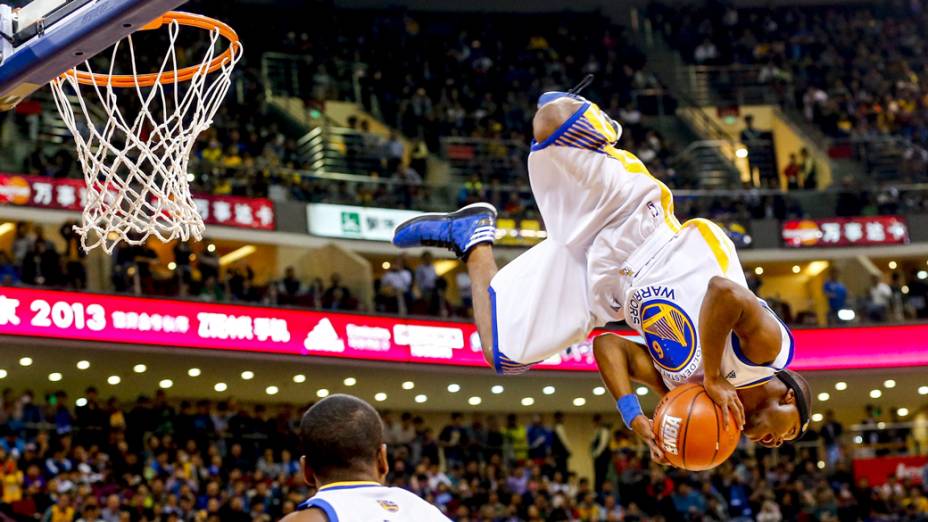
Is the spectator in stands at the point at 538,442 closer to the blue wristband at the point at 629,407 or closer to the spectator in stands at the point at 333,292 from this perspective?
the spectator in stands at the point at 333,292

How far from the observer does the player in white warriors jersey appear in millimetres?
3793

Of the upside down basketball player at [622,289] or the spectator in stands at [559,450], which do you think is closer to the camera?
the upside down basketball player at [622,289]

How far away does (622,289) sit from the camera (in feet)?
19.5

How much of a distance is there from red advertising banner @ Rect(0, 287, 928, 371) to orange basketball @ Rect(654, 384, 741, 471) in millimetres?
9886

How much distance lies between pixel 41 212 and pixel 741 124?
14398 millimetres

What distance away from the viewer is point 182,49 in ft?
69.4

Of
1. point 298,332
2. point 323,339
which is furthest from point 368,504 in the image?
point 323,339

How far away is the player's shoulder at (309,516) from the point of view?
11.8 feet

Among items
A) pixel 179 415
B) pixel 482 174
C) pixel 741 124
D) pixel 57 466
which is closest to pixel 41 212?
pixel 179 415

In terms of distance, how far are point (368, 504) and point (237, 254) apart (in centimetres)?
1793

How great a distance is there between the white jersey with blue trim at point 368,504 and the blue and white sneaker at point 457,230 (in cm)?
271

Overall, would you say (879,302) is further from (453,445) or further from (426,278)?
(453,445)

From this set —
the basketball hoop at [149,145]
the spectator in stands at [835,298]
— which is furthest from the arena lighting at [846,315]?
the basketball hoop at [149,145]

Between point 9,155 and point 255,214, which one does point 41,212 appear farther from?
point 255,214
